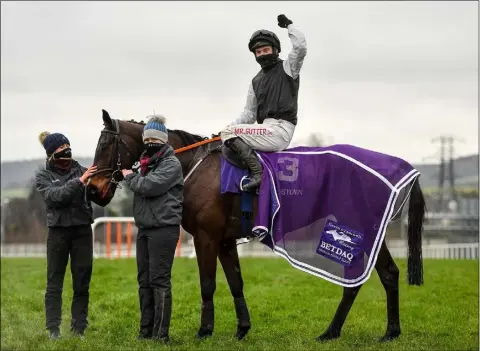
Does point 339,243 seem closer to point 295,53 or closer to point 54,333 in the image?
point 295,53

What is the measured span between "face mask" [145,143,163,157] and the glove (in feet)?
5.70

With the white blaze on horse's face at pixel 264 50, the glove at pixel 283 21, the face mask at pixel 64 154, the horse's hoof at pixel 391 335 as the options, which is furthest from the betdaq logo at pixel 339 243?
the face mask at pixel 64 154

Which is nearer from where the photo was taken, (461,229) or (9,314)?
(9,314)

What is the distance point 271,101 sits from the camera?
23.7 ft

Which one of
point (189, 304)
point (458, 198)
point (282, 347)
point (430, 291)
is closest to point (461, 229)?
point (458, 198)

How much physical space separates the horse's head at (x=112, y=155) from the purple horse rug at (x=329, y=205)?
99 cm

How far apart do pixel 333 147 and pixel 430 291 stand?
510cm

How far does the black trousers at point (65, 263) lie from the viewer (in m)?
7.35

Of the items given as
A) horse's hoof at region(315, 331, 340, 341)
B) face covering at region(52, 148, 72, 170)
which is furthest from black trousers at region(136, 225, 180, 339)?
horse's hoof at region(315, 331, 340, 341)

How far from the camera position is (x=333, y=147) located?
7156mm

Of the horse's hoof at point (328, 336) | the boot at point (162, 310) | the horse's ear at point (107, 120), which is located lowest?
the horse's hoof at point (328, 336)

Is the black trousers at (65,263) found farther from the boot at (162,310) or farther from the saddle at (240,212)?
the saddle at (240,212)

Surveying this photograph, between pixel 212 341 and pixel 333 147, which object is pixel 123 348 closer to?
pixel 212 341

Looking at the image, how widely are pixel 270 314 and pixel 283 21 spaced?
3.94 metres
